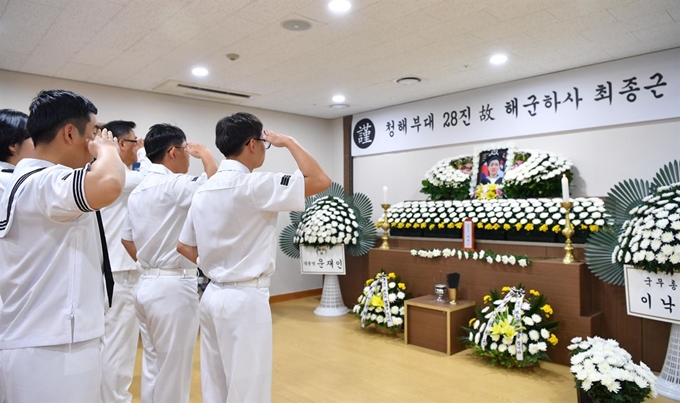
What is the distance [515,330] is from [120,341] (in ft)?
9.99

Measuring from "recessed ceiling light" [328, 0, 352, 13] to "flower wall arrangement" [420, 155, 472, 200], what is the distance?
2867 mm

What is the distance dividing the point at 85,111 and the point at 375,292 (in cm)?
417

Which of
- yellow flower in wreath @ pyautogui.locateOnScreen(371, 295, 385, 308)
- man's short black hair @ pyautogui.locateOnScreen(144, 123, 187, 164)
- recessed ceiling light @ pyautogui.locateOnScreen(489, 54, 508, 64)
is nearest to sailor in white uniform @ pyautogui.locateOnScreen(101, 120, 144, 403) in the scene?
man's short black hair @ pyautogui.locateOnScreen(144, 123, 187, 164)

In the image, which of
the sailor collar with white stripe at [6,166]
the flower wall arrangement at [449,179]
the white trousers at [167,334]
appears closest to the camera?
the sailor collar with white stripe at [6,166]

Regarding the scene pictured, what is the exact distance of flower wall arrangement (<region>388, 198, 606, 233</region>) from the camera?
4254 mm

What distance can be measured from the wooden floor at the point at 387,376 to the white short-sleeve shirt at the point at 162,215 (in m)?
1.43

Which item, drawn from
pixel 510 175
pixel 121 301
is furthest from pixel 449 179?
pixel 121 301

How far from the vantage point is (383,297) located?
5.11 m

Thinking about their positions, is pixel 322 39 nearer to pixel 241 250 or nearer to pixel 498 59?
pixel 498 59

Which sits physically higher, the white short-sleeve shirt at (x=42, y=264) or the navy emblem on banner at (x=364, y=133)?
the navy emblem on banner at (x=364, y=133)

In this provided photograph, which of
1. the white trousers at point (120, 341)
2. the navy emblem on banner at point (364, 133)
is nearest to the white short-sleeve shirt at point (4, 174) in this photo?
the white trousers at point (120, 341)

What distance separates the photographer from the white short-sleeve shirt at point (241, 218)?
202cm

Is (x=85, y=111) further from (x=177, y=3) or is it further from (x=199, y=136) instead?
(x=199, y=136)

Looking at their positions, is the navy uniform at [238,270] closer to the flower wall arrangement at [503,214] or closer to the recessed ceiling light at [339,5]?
the recessed ceiling light at [339,5]
